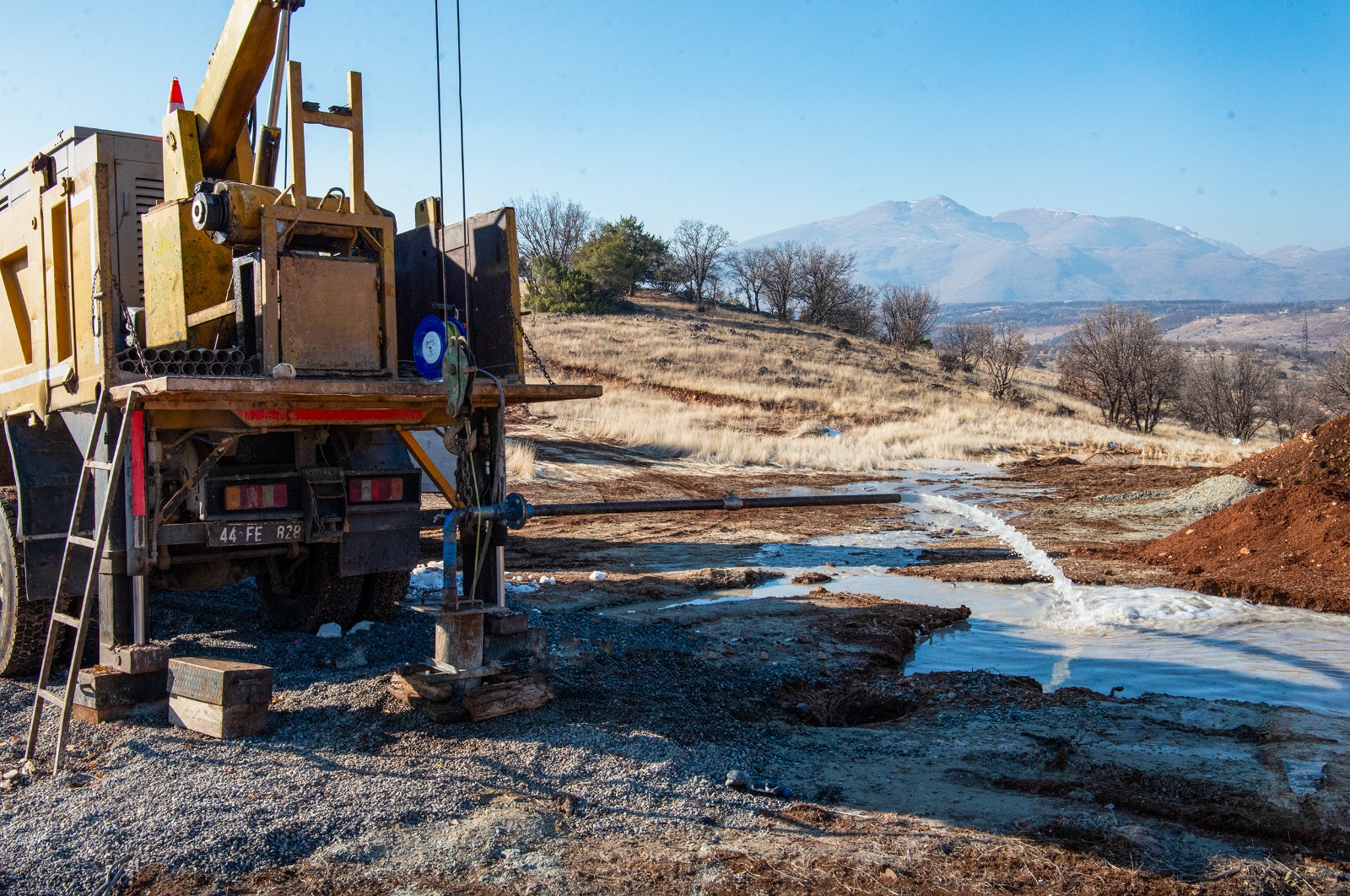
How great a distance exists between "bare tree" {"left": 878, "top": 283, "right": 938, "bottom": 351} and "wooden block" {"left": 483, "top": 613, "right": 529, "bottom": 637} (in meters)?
62.1

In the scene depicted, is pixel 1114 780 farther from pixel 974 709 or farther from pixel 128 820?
pixel 128 820

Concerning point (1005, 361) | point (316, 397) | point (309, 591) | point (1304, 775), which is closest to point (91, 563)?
point (316, 397)

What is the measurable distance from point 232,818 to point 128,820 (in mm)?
436

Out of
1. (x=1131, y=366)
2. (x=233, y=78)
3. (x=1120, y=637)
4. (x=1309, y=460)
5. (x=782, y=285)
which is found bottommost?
(x=1120, y=637)

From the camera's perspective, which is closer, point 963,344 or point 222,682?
point 222,682

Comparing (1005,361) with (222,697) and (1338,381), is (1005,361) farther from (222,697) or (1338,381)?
(222,697)

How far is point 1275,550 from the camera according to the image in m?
12.5

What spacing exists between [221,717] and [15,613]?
2120mm

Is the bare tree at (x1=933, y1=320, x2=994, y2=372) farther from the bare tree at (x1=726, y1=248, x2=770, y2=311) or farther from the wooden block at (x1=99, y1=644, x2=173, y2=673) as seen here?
the wooden block at (x1=99, y1=644, x2=173, y2=673)

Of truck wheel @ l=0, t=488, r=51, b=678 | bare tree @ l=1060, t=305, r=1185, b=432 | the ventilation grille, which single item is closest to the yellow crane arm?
the ventilation grille

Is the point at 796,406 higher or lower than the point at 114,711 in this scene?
higher

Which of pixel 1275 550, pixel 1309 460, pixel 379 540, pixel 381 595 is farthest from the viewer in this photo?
pixel 1309 460

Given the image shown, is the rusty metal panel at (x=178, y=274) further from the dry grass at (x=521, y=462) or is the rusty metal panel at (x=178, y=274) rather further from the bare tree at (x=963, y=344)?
the bare tree at (x=963, y=344)

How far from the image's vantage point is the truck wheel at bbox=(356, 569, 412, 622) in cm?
791
